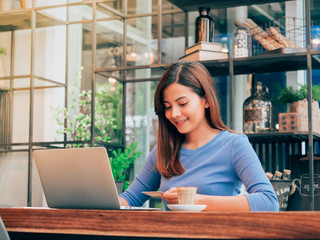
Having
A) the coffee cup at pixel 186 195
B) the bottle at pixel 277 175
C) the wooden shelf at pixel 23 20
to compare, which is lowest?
the bottle at pixel 277 175

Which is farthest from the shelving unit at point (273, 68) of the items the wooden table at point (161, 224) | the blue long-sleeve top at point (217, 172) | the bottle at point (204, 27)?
the wooden table at point (161, 224)

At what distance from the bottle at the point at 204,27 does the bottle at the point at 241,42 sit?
16cm

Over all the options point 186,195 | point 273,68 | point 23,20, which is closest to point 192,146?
point 186,195

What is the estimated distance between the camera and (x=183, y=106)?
1.90m

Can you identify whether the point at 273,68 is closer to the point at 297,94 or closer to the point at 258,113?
the point at 297,94

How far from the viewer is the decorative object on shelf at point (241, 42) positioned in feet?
9.87

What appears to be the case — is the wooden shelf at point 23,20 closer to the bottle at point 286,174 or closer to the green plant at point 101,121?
the green plant at point 101,121

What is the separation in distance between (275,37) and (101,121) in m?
1.41

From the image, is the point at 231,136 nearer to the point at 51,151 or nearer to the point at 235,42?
the point at 51,151

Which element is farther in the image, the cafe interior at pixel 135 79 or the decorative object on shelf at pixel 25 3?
the decorative object on shelf at pixel 25 3

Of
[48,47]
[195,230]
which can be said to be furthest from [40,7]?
[195,230]

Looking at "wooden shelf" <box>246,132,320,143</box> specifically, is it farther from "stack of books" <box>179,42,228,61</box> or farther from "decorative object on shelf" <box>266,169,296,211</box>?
"stack of books" <box>179,42,228,61</box>

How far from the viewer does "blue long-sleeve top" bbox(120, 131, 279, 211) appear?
1686 millimetres

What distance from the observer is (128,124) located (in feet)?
13.1
